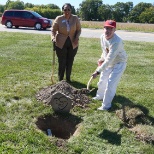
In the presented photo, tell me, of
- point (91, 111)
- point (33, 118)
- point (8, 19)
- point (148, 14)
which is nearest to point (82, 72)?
point (91, 111)

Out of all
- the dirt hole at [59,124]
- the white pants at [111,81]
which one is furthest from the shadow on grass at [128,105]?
the dirt hole at [59,124]

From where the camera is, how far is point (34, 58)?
10289 millimetres

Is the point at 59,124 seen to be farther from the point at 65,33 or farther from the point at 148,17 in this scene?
the point at 148,17

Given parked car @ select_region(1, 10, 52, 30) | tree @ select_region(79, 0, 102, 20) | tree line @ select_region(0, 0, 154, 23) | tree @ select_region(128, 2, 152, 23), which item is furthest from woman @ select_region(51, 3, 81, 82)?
tree @ select_region(128, 2, 152, 23)

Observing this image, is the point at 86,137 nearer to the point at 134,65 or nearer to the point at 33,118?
the point at 33,118

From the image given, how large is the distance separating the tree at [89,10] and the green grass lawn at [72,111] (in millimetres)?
76428

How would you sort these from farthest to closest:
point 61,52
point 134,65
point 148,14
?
1. point 148,14
2. point 134,65
3. point 61,52

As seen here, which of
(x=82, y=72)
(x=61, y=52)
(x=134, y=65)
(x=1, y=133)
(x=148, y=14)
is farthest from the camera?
(x=148, y=14)

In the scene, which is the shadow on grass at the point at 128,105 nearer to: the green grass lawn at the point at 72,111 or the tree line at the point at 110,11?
the green grass lawn at the point at 72,111

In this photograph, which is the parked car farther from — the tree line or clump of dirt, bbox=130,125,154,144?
the tree line

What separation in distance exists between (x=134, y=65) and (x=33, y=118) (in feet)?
18.8

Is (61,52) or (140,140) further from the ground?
(61,52)

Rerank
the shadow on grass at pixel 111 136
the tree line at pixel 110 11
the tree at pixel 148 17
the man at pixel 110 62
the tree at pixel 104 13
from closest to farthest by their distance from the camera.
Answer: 1. the shadow on grass at pixel 111 136
2. the man at pixel 110 62
3. the tree at pixel 148 17
4. the tree line at pixel 110 11
5. the tree at pixel 104 13

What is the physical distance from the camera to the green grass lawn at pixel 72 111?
4266 millimetres
